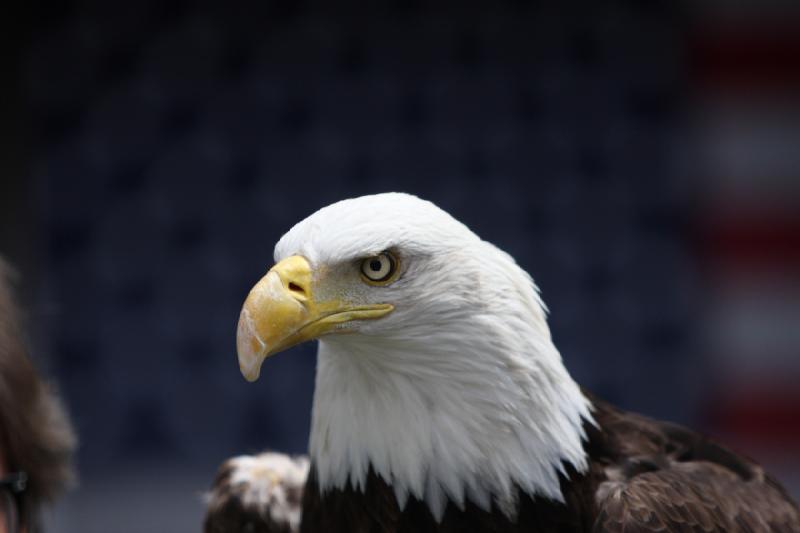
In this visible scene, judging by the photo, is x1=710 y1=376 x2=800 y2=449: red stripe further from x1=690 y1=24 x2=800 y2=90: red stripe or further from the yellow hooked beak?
the yellow hooked beak

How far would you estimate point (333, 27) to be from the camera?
3564 millimetres

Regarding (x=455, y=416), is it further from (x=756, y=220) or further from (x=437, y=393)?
(x=756, y=220)

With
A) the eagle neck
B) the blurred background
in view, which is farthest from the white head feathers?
the blurred background

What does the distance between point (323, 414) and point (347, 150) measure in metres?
2.34

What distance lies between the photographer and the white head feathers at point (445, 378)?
1.22 metres

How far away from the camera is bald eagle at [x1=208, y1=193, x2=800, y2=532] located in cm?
119

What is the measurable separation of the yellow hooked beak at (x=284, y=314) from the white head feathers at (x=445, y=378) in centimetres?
2

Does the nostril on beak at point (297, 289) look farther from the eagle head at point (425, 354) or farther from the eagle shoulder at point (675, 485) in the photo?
the eagle shoulder at point (675, 485)

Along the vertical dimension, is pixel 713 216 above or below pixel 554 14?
below

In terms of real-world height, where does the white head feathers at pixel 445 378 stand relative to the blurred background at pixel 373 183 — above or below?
below

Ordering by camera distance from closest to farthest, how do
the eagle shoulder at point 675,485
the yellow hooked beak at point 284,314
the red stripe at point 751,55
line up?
the yellow hooked beak at point 284,314, the eagle shoulder at point 675,485, the red stripe at point 751,55

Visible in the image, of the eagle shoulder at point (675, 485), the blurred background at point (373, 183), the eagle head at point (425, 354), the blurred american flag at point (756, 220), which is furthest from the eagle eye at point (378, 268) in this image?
the blurred american flag at point (756, 220)

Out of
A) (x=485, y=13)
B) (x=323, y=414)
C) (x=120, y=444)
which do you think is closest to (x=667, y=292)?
(x=485, y=13)

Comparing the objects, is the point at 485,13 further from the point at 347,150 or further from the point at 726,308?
the point at 726,308
